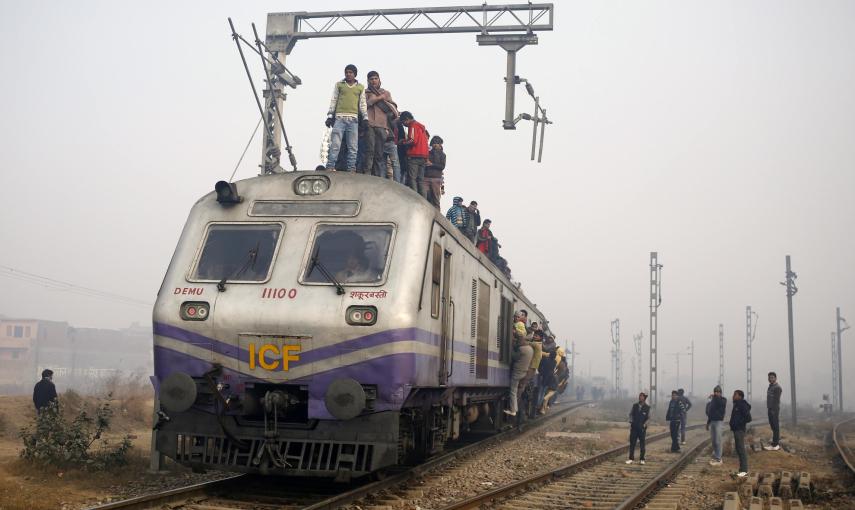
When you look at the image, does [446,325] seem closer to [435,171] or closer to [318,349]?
[318,349]

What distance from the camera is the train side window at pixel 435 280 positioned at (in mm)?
9523

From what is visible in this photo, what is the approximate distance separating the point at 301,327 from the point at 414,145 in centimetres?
535

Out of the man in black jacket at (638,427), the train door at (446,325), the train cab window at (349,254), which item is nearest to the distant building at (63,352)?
the man in black jacket at (638,427)

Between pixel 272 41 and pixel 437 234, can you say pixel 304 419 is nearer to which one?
pixel 437 234

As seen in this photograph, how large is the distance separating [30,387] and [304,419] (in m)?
75.6

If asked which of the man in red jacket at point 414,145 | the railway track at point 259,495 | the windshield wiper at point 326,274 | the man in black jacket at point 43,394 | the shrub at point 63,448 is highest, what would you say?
the man in red jacket at point 414,145

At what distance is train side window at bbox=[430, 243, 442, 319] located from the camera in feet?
31.2

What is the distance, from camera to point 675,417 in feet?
63.6

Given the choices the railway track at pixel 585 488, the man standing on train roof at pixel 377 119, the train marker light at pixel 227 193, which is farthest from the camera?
the man standing on train roof at pixel 377 119

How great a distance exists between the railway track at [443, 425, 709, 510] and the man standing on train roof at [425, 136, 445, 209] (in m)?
4.83

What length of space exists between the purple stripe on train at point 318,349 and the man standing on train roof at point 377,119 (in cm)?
378

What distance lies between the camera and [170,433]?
870 centimetres

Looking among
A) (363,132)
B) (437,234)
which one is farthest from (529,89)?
(437,234)

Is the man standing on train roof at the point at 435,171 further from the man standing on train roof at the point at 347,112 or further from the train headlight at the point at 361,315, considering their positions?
the train headlight at the point at 361,315
